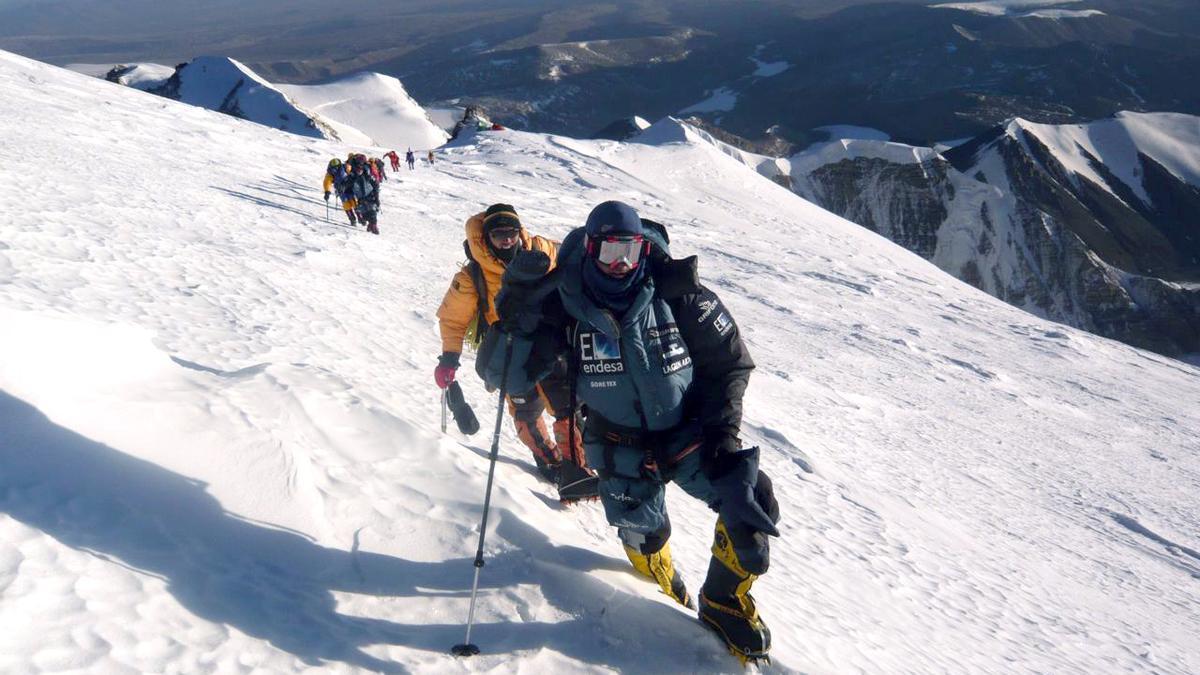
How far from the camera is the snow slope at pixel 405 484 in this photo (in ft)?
9.00

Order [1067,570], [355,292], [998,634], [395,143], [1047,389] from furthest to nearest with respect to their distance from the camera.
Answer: [395,143] < [1047,389] < [355,292] < [1067,570] < [998,634]

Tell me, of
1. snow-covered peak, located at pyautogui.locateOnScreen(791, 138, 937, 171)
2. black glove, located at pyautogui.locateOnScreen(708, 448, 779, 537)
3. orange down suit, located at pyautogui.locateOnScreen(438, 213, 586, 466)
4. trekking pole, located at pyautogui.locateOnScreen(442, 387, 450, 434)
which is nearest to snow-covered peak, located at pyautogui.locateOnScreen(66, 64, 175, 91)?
snow-covered peak, located at pyautogui.locateOnScreen(791, 138, 937, 171)

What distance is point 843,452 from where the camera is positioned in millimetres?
7668

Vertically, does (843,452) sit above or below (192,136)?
below

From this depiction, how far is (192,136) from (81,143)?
663 cm

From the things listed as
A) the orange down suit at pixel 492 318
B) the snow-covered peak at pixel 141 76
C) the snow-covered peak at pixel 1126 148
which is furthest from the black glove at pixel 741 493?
the snow-covered peak at pixel 141 76

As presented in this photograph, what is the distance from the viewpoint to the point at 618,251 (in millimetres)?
2871

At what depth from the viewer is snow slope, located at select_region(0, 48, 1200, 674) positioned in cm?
274

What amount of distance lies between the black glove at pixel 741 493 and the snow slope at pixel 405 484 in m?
0.64

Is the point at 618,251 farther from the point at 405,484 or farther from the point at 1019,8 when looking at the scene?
the point at 1019,8

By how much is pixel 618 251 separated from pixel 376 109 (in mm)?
82555

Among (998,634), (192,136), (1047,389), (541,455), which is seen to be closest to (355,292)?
(541,455)

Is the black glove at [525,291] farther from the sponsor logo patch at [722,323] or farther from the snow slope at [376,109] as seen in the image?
the snow slope at [376,109]

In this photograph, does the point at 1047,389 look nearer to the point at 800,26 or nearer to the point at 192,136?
the point at 192,136
